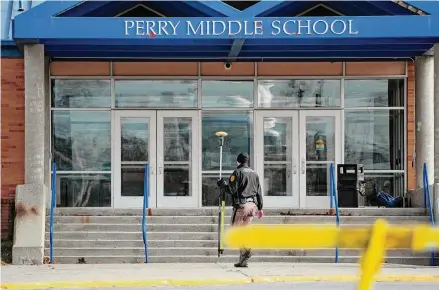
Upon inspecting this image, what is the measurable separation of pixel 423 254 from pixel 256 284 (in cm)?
432

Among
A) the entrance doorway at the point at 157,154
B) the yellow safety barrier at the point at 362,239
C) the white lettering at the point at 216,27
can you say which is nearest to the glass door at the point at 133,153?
the entrance doorway at the point at 157,154

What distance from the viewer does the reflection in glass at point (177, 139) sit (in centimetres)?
1762

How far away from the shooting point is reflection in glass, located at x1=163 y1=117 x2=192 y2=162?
17.6m

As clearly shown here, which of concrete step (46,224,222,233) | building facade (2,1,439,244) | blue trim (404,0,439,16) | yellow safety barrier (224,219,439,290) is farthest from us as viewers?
building facade (2,1,439,244)

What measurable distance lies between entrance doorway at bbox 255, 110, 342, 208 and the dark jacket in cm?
513

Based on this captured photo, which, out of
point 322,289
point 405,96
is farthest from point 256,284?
point 405,96

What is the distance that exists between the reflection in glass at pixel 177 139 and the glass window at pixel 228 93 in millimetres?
701

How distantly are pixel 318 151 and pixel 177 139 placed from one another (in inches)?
123

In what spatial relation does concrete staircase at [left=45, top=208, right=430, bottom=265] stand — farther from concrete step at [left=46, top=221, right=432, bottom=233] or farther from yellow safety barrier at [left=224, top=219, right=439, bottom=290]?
yellow safety barrier at [left=224, top=219, right=439, bottom=290]

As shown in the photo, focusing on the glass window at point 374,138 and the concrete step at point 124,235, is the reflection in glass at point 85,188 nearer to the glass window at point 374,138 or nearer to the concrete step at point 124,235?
the concrete step at point 124,235

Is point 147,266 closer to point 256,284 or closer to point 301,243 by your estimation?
point 256,284

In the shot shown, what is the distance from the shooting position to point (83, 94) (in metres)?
17.6

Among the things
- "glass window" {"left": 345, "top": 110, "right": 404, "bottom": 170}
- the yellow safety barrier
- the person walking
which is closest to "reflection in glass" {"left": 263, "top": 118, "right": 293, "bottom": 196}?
"glass window" {"left": 345, "top": 110, "right": 404, "bottom": 170}

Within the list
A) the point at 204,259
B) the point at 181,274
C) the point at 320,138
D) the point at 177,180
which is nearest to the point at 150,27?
the point at 204,259
